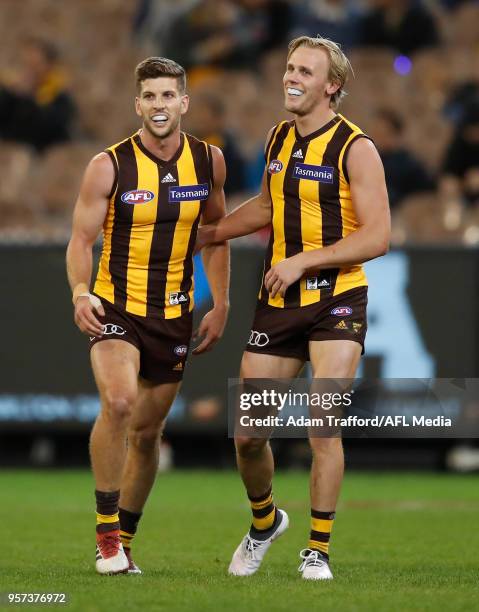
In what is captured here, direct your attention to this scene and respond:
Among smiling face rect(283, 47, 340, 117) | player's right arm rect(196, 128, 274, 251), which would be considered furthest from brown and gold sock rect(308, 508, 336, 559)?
smiling face rect(283, 47, 340, 117)

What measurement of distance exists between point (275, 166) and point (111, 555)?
2.02 metres

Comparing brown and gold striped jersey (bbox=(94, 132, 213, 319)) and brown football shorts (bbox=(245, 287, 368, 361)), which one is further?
brown and gold striped jersey (bbox=(94, 132, 213, 319))

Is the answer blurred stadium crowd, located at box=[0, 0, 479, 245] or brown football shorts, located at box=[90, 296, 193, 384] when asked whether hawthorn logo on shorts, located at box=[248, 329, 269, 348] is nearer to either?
brown football shorts, located at box=[90, 296, 193, 384]

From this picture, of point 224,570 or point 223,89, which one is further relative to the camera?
point 223,89

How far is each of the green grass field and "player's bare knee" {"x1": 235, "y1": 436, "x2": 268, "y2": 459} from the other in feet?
1.86

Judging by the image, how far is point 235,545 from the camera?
25.9 ft

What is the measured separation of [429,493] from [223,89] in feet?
17.6

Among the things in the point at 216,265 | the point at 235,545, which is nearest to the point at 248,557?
the point at 235,545

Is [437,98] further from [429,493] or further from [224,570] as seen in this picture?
[224,570]

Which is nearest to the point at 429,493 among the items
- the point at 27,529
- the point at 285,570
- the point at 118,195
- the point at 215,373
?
the point at 215,373

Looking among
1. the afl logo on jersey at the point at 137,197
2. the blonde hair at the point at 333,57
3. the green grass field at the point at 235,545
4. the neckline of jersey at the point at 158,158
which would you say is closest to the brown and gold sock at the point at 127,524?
the green grass field at the point at 235,545

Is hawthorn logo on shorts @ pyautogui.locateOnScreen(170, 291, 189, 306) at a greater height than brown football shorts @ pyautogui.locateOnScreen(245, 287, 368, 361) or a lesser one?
greater

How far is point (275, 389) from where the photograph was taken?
21.4 ft

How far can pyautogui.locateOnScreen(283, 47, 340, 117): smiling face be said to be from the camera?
6488mm
